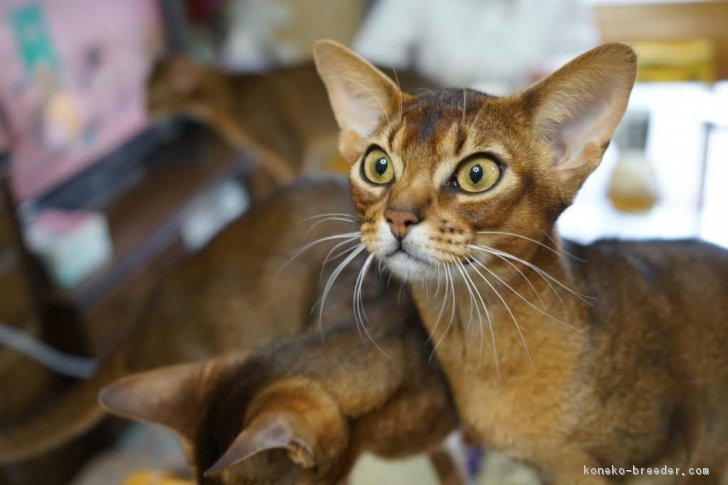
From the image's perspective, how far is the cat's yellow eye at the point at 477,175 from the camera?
2.47 ft

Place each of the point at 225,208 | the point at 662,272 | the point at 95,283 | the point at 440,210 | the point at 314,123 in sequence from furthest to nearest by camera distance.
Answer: the point at 225,208, the point at 314,123, the point at 95,283, the point at 662,272, the point at 440,210

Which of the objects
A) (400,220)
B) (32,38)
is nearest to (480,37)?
(32,38)

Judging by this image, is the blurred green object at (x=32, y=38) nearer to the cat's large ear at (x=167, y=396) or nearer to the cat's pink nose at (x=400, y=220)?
the cat's large ear at (x=167, y=396)

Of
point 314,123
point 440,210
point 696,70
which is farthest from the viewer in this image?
point 314,123

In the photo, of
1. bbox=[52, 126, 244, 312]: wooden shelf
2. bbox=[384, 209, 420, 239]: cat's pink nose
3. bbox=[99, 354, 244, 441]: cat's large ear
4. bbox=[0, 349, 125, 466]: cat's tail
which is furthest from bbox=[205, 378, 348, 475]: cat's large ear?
bbox=[52, 126, 244, 312]: wooden shelf

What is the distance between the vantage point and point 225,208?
263 centimetres

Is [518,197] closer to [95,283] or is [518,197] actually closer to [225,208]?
[95,283]

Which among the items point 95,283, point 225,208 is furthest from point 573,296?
point 225,208

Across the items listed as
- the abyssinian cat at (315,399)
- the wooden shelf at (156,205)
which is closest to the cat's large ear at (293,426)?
the abyssinian cat at (315,399)

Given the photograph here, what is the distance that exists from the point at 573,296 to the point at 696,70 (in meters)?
1.55

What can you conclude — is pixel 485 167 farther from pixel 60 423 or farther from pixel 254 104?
pixel 254 104

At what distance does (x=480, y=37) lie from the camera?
6.82ft

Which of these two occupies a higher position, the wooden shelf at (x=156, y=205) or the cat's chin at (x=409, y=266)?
the cat's chin at (x=409, y=266)

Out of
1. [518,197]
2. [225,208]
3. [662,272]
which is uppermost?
[518,197]
